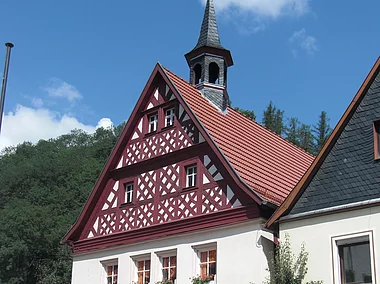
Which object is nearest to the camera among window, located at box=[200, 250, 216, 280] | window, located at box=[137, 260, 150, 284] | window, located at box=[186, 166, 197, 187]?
window, located at box=[200, 250, 216, 280]

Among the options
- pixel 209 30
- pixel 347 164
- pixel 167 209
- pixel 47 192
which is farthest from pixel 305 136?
pixel 347 164

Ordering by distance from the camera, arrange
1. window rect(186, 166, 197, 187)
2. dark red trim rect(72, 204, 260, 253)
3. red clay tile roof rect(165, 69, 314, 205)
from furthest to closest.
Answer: window rect(186, 166, 197, 187), red clay tile roof rect(165, 69, 314, 205), dark red trim rect(72, 204, 260, 253)

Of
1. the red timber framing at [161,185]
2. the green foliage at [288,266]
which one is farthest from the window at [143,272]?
the green foliage at [288,266]

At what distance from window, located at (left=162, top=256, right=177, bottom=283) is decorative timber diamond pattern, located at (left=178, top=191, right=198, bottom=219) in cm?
141

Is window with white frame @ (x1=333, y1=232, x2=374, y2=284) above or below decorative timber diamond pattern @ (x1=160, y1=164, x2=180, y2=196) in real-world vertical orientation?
below

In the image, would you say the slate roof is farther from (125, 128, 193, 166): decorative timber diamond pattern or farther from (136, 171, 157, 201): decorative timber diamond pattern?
(136, 171, 157, 201): decorative timber diamond pattern

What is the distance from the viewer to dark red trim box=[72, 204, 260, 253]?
1948cm

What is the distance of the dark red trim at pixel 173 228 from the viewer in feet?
63.9

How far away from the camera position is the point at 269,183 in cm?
2119

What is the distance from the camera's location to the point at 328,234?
17.4 m

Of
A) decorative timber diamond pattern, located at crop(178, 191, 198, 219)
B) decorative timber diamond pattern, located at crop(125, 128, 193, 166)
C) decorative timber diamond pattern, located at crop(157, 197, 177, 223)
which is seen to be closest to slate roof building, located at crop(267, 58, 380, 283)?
decorative timber diamond pattern, located at crop(178, 191, 198, 219)

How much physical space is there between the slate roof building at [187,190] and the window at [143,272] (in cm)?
3

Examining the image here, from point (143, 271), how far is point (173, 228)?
2054mm

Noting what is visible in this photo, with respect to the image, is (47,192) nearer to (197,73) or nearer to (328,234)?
(197,73)
